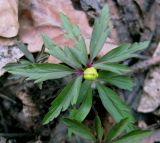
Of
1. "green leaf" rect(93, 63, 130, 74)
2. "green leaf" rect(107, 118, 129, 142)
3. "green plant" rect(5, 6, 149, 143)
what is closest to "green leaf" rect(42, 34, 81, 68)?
"green plant" rect(5, 6, 149, 143)

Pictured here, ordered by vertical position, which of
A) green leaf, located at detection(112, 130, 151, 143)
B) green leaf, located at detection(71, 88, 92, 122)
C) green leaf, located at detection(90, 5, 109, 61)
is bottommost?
green leaf, located at detection(112, 130, 151, 143)

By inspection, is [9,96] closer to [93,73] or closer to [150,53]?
[93,73]

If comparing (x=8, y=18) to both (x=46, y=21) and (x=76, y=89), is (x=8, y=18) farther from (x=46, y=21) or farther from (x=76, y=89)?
(x=76, y=89)

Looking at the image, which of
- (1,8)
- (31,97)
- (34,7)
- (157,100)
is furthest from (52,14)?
(157,100)

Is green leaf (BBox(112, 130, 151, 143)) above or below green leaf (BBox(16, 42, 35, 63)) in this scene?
below

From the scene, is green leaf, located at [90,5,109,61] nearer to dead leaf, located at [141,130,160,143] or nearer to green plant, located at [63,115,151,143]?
green plant, located at [63,115,151,143]
